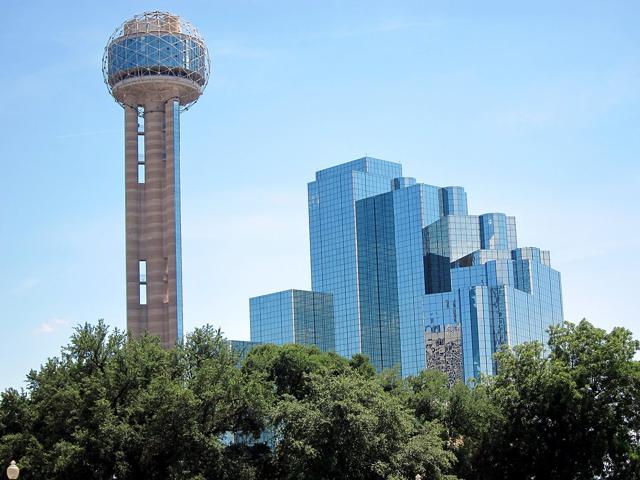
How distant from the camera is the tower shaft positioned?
135m

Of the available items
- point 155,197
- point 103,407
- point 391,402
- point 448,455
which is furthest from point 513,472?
point 155,197

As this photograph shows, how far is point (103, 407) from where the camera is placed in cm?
6325

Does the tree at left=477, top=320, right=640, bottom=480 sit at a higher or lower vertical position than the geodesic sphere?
lower

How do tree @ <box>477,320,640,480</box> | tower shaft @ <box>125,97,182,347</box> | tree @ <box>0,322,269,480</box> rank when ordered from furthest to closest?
1. tower shaft @ <box>125,97,182,347</box>
2. tree @ <box>477,320,640,480</box>
3. tree @ <box>0,322,269,480</box>

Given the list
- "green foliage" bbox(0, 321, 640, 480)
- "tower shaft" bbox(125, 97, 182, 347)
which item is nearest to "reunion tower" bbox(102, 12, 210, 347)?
"tower shaft" bbox(125, 97, 182, 347)

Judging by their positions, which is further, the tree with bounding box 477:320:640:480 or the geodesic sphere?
the geodesic sphere

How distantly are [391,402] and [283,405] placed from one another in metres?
6.88

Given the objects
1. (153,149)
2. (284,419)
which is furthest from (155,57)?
(284,419)

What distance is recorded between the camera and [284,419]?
67312 millimetres

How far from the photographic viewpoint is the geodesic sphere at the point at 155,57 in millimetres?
137750

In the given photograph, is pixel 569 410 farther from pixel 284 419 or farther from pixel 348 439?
pixel 284 419

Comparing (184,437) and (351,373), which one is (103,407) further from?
(351,373)

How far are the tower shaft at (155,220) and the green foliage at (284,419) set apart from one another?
62.9 meters

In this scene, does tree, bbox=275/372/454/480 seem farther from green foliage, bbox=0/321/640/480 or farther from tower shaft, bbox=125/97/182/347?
tower shaft, bbox=125/97/182/347
